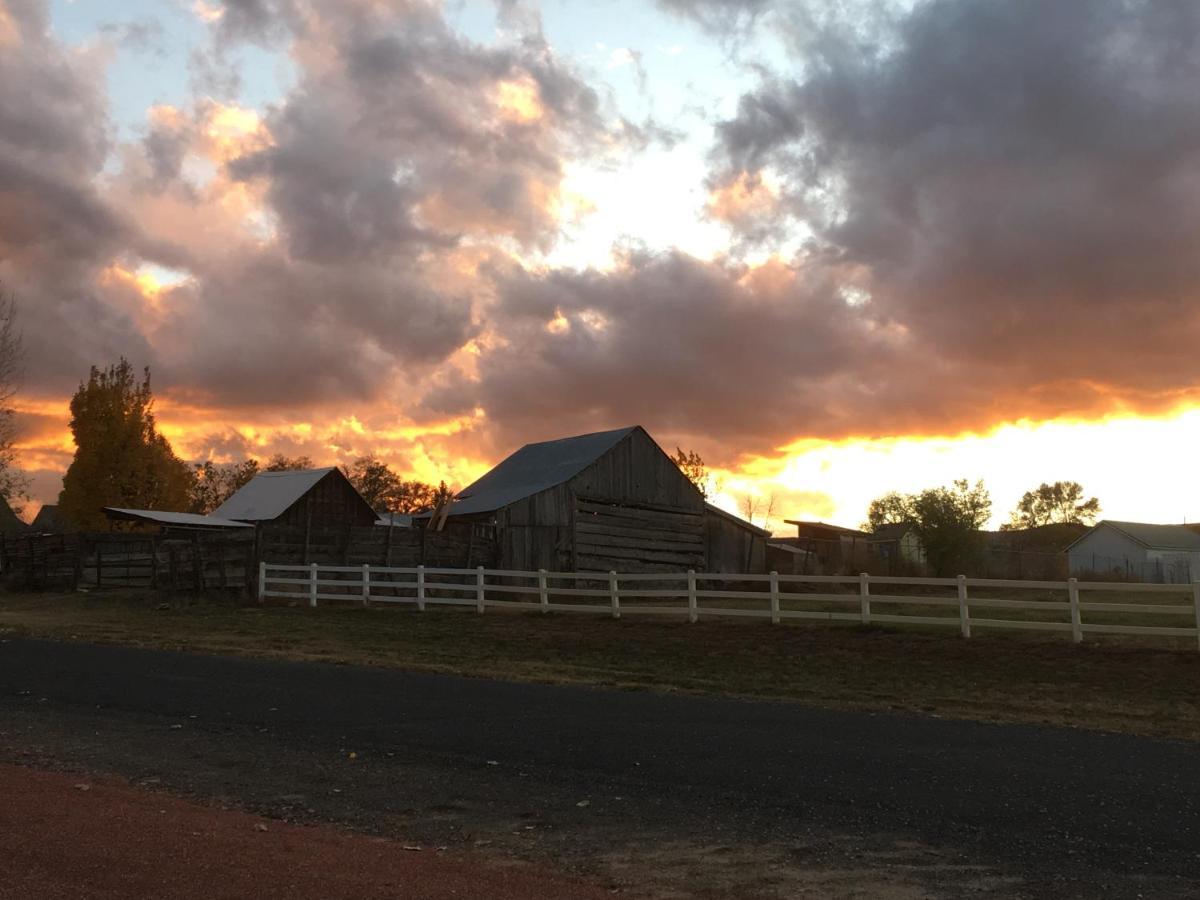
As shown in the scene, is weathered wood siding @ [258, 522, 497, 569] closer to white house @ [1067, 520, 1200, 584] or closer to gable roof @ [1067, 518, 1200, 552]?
white house @ [1067, 520, 1200, 584]

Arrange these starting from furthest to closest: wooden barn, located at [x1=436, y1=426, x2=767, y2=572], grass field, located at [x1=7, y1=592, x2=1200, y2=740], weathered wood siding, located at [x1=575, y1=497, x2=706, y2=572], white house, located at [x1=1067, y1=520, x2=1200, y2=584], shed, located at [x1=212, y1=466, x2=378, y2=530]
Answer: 1. white house, located at [x1=1067, y1=520, x2=1200, y2=584]
2. shed, located at [x1=212, y1=466, x2=378, y2=530]
3. weathered wood siding, located at [x1=575, y1=497, x2=706, y2=572]
4. wooden barn, located at [x1=436, y1=426, x2=767, y2=572]
5. grass field, located at [x1=7, y1=592, x2=1200, y2=740]

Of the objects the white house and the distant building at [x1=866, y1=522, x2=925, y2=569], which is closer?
the distant building at [x1=866, y1=522, x2=925, y2=569]

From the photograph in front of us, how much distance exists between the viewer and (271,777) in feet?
28.0

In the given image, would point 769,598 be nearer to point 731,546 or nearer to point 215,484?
point 731,546

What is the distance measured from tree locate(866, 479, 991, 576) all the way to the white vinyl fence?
11.4 metres

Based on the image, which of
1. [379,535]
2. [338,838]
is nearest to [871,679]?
[338,838]

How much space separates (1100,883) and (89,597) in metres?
32.0

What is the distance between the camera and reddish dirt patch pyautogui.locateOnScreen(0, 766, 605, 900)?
563cm

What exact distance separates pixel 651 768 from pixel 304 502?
3823 centimetres

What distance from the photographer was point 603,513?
3850cm

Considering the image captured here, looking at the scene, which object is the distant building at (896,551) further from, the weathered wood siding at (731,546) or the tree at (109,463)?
the tree at (109,463)

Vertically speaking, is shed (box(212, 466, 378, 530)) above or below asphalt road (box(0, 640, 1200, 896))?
above

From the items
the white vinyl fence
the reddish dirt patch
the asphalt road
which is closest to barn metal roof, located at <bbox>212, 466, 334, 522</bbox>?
the white vinyl fence

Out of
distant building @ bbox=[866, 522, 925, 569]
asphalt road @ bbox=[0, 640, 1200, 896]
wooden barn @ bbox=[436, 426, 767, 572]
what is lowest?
asphalt road @ bbox=[0, 640, 1200, 896]
